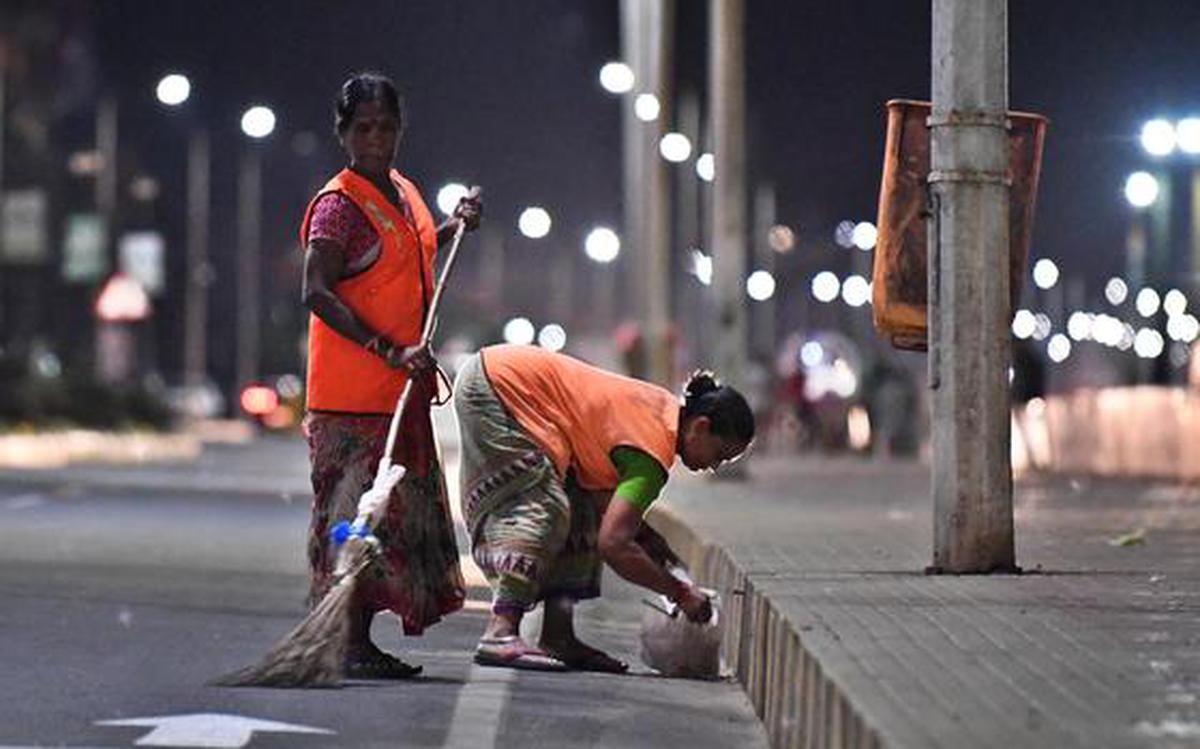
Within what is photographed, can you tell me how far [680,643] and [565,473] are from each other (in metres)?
0.73

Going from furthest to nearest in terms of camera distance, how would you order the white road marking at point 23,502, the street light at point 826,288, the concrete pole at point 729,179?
1. the street light at point 826,288
2. the concrete pole at point 729,179
3. the white road marking at point 23,502

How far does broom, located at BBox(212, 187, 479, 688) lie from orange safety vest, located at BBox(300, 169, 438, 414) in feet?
0.48

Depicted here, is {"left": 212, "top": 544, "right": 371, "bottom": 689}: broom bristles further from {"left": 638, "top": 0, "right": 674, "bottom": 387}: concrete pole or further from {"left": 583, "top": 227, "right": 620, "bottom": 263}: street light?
{"left": 583, "top": 227, "right": 620, "bottom": 263}: street light

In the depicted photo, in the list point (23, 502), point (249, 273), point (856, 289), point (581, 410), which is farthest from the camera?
point (856, 289)

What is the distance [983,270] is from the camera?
13164 mm

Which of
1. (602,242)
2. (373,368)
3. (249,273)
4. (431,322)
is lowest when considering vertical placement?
(373,368)

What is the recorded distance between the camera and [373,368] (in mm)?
11406

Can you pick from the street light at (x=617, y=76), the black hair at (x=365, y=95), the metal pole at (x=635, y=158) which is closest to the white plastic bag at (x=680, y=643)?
the black hair at (x=365, y=95)

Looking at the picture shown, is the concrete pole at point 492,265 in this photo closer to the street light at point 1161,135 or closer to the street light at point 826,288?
the street light at point 826,288

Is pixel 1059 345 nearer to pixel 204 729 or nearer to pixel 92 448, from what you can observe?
pixel 92 448

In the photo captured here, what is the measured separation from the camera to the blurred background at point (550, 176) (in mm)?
41062

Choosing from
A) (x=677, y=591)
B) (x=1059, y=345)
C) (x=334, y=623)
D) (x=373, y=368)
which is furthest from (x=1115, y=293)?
(x=334, y=623)

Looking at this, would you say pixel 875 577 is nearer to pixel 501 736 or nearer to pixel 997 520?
pixel 997 520

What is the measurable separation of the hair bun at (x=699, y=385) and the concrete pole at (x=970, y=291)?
5.56ft
